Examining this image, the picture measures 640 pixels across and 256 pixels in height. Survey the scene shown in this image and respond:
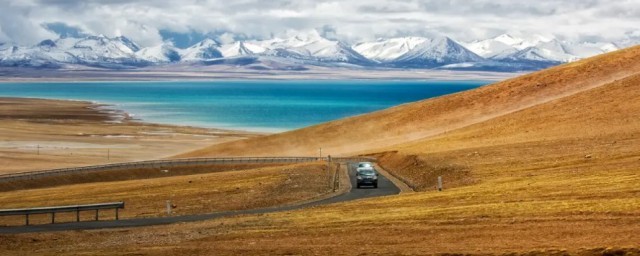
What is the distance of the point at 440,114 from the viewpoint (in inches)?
3713

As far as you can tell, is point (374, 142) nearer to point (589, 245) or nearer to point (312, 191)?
point (312, 191)

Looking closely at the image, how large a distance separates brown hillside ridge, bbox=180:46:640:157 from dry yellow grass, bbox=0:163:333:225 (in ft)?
97.7

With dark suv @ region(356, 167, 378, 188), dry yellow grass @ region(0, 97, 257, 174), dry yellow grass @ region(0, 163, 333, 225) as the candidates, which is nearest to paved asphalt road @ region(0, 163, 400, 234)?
dry yellow grass @ region(0, 163, 333, 225)

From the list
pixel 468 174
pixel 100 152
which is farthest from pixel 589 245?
pixel 100 152

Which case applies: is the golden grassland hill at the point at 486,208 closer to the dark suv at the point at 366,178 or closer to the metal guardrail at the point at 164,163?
the dark suv at the point at 366,178

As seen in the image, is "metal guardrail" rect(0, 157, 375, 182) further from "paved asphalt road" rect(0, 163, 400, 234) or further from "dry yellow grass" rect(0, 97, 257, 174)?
"paved asphalt road" rect(0, 163, 400, 234)

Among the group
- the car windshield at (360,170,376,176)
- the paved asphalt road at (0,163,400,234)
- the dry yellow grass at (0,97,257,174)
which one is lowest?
the dry yellow grass at (0,97,257,174)

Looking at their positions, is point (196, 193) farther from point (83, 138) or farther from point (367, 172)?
point (83, 138)

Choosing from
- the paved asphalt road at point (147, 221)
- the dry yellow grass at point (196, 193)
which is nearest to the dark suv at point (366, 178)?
the dry yellow grass at point (196, 193)

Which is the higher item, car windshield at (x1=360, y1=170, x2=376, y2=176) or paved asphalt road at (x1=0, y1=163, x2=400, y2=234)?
car windshield at (x1=360, y1=170, x2=376, y2=176)

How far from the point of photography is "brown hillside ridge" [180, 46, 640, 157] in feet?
294

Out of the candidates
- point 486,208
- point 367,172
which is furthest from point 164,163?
point 486,208

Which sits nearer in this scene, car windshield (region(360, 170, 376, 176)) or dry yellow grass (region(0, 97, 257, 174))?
car windshield (region(360, 170, 376, 176))

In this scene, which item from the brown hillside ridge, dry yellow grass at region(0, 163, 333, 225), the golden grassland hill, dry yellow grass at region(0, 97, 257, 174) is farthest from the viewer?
dry yellow grass at region(0, 97, 257, 174)
